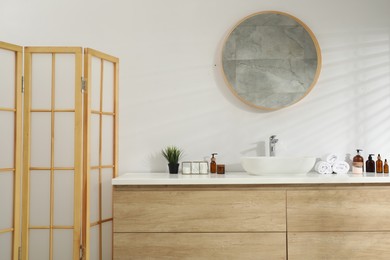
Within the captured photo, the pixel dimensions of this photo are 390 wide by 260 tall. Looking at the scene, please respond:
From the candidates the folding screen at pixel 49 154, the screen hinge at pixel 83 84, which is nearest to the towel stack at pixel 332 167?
the folding screen at pixel 49 154

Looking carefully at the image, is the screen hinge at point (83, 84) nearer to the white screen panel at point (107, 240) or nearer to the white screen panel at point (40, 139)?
the white screen panel at point (40, 139)

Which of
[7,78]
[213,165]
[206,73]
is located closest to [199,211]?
[213,165]

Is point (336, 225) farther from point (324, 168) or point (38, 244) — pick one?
point (38, 244)

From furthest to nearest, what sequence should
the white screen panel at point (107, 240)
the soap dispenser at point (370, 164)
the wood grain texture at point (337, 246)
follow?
the soap dispenser at point (370, 164) → the white screen panel at point (107, 240) → the wood grain texture at point (337, 246)

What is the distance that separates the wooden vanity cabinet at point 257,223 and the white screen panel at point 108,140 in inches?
16.8

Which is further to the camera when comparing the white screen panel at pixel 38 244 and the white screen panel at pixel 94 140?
the white screen panel at pixel 94 140

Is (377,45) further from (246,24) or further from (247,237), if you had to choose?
(247,237)

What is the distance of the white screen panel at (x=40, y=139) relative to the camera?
2.46 metres

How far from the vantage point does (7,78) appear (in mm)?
2377

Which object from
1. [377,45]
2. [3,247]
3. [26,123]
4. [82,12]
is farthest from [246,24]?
[3,247]

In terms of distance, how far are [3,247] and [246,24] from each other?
7.50 ft

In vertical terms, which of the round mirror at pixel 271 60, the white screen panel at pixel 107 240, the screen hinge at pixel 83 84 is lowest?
the white screen panel at pixel 107 240

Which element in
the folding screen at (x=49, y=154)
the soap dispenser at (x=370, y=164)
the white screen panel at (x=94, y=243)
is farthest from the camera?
the soap dispenser at (x=370, y=164)

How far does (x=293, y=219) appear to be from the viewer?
2295 mm
